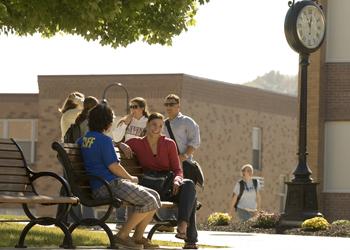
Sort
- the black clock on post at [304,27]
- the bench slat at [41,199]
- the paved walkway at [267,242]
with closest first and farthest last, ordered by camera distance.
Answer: the bench slat at [41,199] → the paved walkway at [267,242] → the black clock on post at [304,27]

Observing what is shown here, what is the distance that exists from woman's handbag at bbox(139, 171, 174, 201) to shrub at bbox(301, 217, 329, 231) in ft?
27.7

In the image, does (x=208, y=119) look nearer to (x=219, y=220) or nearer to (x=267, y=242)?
(x=219, y=220)

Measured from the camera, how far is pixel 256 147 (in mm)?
60969

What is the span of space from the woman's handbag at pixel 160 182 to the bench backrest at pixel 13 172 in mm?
1515

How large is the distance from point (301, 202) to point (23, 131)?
1400 inches

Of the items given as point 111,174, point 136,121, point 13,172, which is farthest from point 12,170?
point 136,121

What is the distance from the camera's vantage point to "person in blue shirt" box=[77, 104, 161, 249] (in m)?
13.8

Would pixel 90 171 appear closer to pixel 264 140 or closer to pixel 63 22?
pixel 63 22

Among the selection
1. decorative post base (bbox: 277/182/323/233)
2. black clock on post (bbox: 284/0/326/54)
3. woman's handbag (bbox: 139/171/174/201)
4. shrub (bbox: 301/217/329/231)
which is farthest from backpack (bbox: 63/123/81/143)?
black clock on post (bbox: 284/0/326/54)

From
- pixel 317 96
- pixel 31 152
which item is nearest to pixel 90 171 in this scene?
pixel 317 96

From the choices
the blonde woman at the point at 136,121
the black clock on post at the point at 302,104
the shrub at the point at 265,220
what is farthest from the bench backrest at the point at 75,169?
the shrub at the point at 265,220

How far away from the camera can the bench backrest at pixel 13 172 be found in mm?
13625

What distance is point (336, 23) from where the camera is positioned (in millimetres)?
34625

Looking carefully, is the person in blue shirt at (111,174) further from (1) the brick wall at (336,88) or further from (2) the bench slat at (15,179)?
(1) the brick wall at (336,88)
